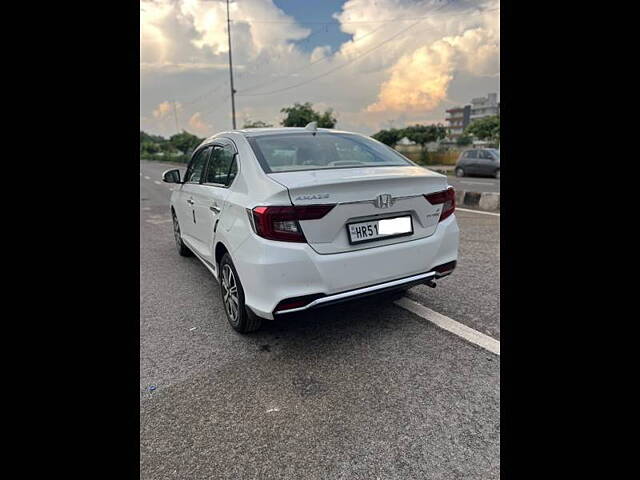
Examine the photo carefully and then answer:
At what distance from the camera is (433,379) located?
7.89 ft

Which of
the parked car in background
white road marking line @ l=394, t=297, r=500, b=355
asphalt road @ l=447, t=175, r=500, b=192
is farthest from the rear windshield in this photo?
the parked car in background

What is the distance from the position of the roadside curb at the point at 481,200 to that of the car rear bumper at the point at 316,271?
6.90m

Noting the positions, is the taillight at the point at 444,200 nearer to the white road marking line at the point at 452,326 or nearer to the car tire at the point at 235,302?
the white road marking line at the point at 452,326

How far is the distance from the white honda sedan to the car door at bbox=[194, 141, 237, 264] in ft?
0.08

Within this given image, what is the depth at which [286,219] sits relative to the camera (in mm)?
2393

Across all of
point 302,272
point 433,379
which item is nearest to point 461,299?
point 433,379

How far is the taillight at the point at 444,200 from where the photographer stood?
290 cm

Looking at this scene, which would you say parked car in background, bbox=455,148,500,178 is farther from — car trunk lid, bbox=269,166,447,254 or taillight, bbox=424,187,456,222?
car trunk lid, bbox=269,166,447,254

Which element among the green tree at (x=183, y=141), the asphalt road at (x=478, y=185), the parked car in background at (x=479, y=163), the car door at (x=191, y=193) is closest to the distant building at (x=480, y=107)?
the green tree at (x=183, y=141)

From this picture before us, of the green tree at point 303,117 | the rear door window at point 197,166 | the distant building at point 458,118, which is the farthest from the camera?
the distant building at point 458,118
